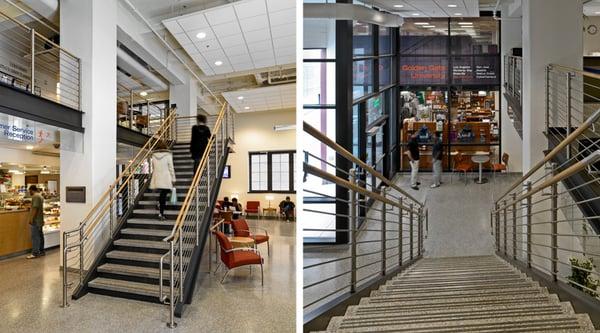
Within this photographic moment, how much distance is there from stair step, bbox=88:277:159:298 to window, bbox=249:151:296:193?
671cm

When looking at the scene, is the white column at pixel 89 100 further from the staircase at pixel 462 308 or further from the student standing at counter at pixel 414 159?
the staircase at pixel 462 308

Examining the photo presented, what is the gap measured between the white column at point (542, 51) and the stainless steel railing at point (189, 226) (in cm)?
333

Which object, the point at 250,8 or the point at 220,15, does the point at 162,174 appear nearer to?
the point at 220,15

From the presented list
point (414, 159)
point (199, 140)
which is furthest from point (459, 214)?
point (199, 140)

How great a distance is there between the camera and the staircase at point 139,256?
5.01 meters

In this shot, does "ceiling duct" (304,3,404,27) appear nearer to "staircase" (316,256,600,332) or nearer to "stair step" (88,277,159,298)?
"staircase" (316,256,600,332)

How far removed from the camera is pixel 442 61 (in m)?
6.28

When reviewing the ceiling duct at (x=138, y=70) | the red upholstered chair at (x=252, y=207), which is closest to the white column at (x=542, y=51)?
the ceiling duct at (x=138, y=70)

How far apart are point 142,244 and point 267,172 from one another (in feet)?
21.2

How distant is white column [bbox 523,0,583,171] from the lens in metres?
3.54

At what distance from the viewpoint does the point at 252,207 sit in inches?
468

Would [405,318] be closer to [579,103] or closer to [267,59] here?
[579,103]

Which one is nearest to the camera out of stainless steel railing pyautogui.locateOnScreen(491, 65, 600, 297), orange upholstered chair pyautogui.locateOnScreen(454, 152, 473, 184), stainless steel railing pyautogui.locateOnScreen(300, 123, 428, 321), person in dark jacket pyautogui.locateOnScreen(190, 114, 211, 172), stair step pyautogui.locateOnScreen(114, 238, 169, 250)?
stainless steel railing pyautogui.locateOnScreen(300, 123, 428, 321)

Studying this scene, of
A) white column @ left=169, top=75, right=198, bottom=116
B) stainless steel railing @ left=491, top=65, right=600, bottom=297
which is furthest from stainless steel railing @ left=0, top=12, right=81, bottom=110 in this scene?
stainless steel railing @ left=491, top=65, right=600, bottom=297
